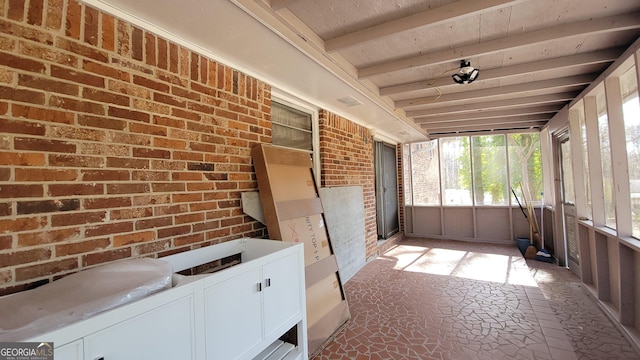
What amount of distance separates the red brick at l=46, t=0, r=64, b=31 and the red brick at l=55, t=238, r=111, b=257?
1.09 m

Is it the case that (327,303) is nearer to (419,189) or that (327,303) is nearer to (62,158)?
(62,158)

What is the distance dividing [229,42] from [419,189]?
6.22 m

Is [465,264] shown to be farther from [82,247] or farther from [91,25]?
[91,25]

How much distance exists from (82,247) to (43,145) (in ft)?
1.76

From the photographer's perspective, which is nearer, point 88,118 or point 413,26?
point 88,118

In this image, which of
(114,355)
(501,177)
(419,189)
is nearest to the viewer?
(114,355)

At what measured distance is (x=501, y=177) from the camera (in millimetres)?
6172

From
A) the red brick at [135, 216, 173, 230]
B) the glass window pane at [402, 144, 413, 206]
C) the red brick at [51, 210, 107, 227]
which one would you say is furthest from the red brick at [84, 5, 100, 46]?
the glass window pane at [402, 144, 413, 206]

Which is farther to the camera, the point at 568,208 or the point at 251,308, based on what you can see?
→ the point at 568,208

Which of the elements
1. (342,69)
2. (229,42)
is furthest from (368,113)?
(229,42)

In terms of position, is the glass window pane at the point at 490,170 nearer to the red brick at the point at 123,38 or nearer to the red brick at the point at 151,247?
the red brick at the point at 151,247

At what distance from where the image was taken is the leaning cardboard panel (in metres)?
2.35

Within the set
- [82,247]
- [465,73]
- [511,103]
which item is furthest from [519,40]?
[82,247]

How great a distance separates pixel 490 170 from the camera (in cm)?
625
